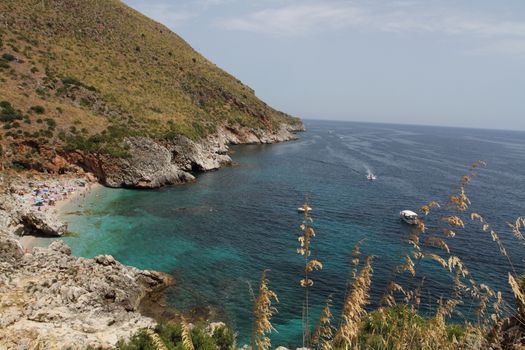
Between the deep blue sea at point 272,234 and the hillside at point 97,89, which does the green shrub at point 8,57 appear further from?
the deep blue sea at point 272,234

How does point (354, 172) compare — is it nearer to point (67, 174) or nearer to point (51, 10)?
point (67, 174)

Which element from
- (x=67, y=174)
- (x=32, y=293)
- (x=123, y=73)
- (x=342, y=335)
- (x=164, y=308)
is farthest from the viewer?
(x=123, y=73)

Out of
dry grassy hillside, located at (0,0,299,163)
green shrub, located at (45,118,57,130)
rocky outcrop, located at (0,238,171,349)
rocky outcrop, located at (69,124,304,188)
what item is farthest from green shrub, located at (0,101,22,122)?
rocky outcrop, located at (0,238,171,349)

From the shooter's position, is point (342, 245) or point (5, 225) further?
point (342, 245)

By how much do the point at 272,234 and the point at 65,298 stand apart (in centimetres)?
2135

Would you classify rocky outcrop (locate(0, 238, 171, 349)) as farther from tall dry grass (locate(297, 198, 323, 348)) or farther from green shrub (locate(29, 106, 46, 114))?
green shrub (locate(29, 106, 46, 114))

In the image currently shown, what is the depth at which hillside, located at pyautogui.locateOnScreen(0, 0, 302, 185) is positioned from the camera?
4884 cm

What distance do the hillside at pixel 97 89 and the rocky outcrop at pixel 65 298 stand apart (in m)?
27.1

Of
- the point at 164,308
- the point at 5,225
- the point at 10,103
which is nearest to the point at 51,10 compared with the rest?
the point at 10,103

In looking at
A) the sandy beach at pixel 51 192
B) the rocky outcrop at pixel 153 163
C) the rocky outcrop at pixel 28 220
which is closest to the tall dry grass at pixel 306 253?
the rocky outcrop at pixel 28 220

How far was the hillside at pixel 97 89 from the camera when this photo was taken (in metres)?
48.8

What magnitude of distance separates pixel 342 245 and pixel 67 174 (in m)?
36.5

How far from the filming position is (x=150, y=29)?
357 feet

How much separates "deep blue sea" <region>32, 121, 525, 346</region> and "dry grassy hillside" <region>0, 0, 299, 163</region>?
12.5m
